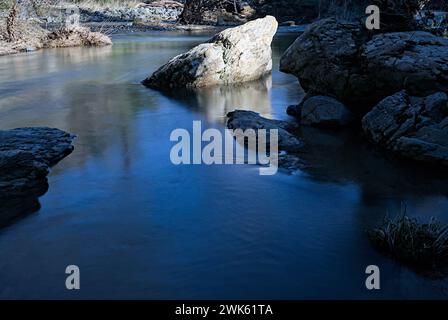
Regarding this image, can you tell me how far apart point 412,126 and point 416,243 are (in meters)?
3.73

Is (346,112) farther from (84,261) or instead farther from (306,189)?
(84,261)

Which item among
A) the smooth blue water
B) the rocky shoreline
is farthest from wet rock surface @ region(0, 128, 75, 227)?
the rocky shoreline

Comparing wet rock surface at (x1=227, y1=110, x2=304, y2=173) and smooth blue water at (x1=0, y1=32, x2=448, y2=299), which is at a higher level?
wet rock surface at (x1=227, y1=110, x2=304, y2=173)

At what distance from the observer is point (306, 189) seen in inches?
253

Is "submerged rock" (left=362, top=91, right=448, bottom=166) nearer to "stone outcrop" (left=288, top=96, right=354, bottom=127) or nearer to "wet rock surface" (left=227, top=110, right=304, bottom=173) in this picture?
"stone outcrop" (left=288, top=96, right=354, bottom=127)

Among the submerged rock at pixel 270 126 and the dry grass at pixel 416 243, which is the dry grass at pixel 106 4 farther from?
the dry grass at pixel 416 243

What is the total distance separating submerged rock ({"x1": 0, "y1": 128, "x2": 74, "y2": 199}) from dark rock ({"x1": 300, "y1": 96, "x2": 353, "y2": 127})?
4.36 m

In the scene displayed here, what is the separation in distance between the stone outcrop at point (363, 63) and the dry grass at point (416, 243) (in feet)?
15.1

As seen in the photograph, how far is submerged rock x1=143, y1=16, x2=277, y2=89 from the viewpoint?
45.7 ft

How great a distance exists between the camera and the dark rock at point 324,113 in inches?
375

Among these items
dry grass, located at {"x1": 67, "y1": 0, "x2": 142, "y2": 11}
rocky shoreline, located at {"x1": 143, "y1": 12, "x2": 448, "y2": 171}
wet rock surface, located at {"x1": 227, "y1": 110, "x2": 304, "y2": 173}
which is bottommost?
wet rock surface, located at {"x1": 227, "y1": 110, "x2": 304, "y2": 173}

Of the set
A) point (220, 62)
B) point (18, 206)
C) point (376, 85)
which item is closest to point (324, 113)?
point (376, 85)

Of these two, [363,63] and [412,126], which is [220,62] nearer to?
[363,63]

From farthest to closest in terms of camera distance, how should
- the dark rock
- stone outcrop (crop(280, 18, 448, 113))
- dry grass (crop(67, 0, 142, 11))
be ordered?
1. dry grass (crop(67, 0, 142, 11))
2. the dark rock
3. stone outcrop (crop(280, 18, 448, 113))
